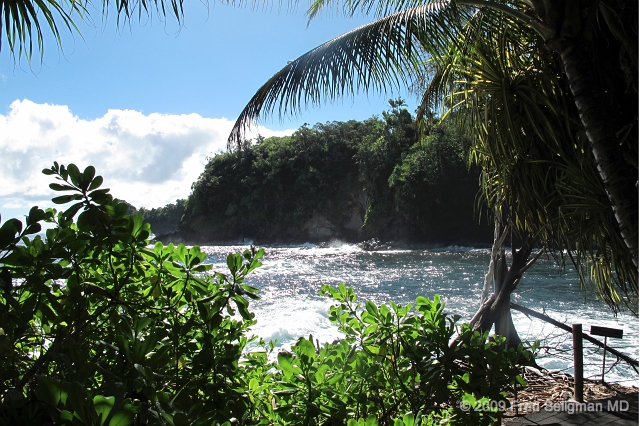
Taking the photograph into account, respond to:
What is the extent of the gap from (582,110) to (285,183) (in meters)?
36.7

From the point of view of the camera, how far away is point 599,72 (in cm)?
236

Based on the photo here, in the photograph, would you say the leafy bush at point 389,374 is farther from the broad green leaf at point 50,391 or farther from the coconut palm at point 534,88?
the coconut palm at point 534,88

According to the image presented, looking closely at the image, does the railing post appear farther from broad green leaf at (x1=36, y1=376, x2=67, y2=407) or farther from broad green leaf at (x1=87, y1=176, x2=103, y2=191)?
broad green leaf at (x1=36, y1=376, x2=67, y2=407)

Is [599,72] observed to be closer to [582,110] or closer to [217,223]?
[582,110]

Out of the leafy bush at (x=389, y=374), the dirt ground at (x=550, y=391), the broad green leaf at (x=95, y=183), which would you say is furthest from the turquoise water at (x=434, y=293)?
the broad green leaf at (x=95, y=183)

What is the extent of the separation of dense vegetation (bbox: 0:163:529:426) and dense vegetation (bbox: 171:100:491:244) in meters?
25.2

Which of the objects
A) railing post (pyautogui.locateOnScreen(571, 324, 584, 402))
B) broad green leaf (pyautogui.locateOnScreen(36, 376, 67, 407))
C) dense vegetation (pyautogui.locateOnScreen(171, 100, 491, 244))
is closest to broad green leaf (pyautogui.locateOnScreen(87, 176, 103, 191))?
broad green leaf (pyautogui.locateOnScreen(36, 376, 67, 407))

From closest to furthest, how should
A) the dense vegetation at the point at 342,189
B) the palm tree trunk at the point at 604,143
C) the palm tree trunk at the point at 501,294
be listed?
the palm tree trunk at the point at 604,143, the palm tree trunk at the point at 501,294, the dense vegetation at the point at 342,189

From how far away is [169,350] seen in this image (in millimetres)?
854

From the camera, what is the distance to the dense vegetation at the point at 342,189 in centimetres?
2753

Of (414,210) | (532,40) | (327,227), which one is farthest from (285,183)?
(532,40)

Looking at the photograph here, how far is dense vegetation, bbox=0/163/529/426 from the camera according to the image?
0.68 m

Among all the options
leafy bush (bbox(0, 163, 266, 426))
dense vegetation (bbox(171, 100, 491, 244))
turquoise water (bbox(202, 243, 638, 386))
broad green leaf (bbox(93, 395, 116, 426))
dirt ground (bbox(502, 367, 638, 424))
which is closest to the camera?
broad green leaf (bbox(93, 395, 116, 426))

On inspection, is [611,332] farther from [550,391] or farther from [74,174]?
[74,174]
